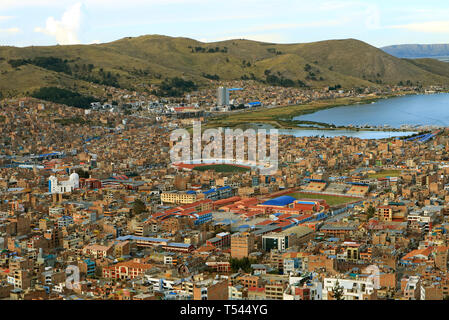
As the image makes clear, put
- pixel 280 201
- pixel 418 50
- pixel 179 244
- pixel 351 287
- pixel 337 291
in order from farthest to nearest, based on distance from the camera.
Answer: pixel 418 50, pixel 280 201, pixel 179 244, pixel 351 287, pixel 337 291

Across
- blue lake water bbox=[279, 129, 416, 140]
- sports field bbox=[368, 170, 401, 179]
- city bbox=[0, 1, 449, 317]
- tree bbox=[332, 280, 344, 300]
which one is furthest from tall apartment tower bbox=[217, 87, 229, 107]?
tree bbox=[332, 280, 344, 300]

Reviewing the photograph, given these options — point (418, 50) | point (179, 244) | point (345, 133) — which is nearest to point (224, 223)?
point (179, 244)

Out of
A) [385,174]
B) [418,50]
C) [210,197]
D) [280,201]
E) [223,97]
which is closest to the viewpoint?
[280,201]

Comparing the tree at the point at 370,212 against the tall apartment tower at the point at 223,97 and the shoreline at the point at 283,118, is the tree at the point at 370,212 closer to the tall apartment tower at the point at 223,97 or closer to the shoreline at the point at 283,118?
the shoreline at the point at 283,118

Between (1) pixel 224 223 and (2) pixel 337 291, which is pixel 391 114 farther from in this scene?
(2) pixel 337 291

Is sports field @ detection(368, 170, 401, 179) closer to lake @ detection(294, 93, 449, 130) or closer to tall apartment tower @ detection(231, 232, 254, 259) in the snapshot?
tall apartment tower @ detection(231, 232, 254, 259)

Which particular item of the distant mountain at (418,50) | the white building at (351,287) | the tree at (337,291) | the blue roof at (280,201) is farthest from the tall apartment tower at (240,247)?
the distant mountain at (418,50)
